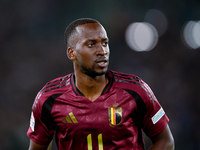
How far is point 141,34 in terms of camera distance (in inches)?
317

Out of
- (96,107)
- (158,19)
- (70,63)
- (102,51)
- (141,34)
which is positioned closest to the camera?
(102,51)

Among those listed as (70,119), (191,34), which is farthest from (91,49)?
(191,34)

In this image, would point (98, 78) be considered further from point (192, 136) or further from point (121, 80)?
point (192, 136)

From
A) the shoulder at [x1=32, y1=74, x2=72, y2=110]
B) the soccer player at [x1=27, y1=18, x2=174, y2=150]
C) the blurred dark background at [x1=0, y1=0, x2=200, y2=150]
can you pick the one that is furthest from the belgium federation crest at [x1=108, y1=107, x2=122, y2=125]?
the blurred dark background at [x1=0, y1=0, x2=200, y2=150]

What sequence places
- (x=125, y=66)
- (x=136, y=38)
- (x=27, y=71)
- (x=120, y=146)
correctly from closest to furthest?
(x=120, y=146) < (x=27, y=71) < (x=125, y=66) < (x=136, y=38)

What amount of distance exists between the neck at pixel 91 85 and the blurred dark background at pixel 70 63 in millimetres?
3844

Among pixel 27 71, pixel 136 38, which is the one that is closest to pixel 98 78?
pixel 27 71

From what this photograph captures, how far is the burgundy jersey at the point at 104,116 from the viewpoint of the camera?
2080 mm

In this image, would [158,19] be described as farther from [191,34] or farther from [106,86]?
[106,86]

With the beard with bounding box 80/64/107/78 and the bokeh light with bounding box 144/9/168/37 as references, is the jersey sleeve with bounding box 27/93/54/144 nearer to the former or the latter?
Result: the beard with bounding box 80/64/107/78

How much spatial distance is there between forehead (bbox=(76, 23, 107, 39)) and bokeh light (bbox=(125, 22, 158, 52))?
4.70 meters

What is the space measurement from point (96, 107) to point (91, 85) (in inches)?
6.9

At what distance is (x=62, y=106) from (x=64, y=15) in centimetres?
436

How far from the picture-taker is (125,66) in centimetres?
633
